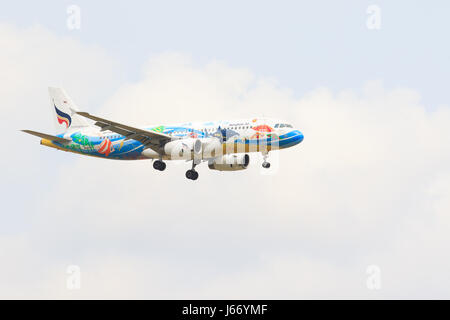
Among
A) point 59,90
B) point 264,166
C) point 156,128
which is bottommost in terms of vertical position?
point 264,166

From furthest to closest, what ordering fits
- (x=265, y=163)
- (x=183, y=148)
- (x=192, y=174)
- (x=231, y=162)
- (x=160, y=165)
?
1. (x=160, y=165)
2. (x=231, y=162)
3. (x=192, y=174)
4. (x=183, y=148)
5. (x=265, y=163)

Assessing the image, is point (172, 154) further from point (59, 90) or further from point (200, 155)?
point (59, 90)

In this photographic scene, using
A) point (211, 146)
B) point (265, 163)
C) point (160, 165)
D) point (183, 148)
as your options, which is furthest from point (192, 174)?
point (265, 163)

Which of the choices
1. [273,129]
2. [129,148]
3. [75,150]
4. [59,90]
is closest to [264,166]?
[273,129]

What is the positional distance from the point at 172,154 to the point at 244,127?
23.6 feet

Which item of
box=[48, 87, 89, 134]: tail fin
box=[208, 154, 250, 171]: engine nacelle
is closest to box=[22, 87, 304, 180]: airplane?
box=[208, 154, 250, 171]: engine nacelle

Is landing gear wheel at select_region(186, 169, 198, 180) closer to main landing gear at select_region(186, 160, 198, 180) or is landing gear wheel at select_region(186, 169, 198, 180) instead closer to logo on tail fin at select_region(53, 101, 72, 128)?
main landing gear at select_region(186, 160, 198, 180)

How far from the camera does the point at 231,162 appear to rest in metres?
84.5

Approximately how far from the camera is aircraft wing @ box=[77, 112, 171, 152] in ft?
261

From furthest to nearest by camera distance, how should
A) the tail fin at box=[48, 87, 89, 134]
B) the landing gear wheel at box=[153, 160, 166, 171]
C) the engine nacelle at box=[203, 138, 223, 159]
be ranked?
1. the tail fin at box=[48, 87, 89, 134]
2. the landing gear wheel at box=[153, 160, 166, 171]
3. the engine nacelle at box=[203, 138, 223, 159]

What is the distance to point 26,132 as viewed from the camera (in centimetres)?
8381

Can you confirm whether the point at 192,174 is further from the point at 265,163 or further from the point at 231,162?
the point at 265,163

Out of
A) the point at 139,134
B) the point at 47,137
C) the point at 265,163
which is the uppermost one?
the point at 47,137

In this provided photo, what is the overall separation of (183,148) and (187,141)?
77 centimetres
